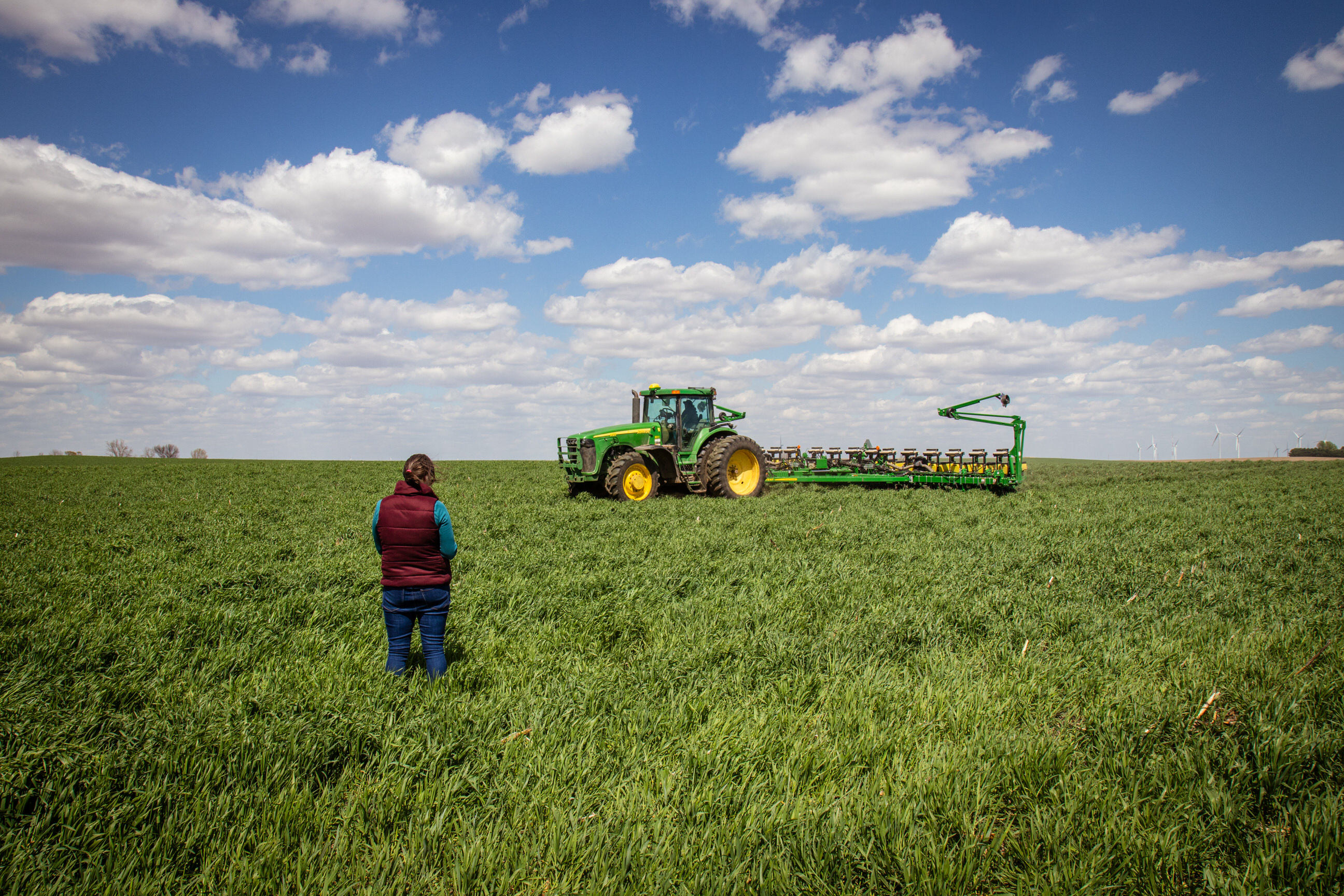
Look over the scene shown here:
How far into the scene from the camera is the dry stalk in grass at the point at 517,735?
136 inches

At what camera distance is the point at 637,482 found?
1395cm

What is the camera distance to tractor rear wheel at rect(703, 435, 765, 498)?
1478 cm

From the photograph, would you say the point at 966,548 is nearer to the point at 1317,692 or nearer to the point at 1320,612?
the point at 1320,612

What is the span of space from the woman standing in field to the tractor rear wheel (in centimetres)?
1043

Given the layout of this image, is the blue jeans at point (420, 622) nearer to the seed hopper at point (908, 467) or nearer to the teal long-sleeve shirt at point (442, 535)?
the teal long-sleeve shirt at point (442, 535)

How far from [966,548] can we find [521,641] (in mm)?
6051

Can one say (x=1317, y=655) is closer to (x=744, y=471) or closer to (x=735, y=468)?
(x=735, y=468)

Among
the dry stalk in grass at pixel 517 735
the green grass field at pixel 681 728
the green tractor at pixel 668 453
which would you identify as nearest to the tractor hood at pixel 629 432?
the green tractor at pixel 668 453

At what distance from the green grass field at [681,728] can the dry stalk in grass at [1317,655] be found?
0.16 feet

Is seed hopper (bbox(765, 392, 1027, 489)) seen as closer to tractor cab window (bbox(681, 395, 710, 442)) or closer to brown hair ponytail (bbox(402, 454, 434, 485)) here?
tractor cab window (bbox(681, 395, 710, 442))

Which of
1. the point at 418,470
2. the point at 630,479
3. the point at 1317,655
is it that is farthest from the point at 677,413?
the point at 1317,655

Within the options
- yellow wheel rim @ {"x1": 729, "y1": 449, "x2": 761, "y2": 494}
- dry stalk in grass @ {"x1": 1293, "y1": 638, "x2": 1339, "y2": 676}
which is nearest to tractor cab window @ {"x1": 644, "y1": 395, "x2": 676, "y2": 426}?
yellow wheel rim @ {"x1": 729, "y1": 449, "x2": 761, "y2": 494}

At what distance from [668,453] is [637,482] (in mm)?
1196

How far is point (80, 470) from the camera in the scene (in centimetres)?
2506
